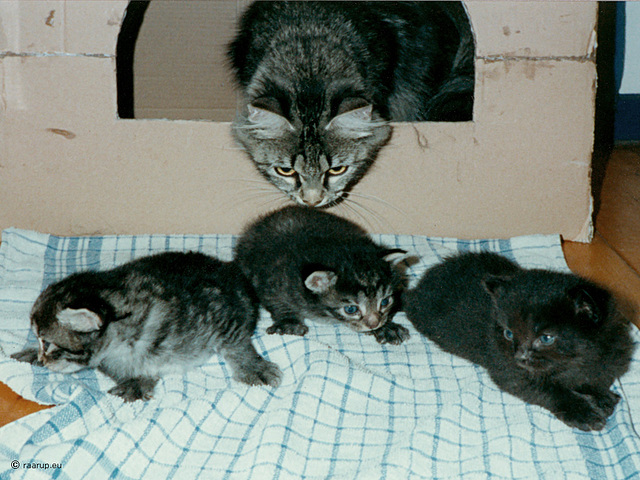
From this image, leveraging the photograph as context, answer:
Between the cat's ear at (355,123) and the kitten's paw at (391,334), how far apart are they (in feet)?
2.47

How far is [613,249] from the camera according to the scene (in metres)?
2.90

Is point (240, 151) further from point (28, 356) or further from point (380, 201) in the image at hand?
point (28, 356)

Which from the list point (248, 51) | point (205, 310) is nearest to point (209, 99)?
point (248, 51)

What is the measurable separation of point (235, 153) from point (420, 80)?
3.53 ft

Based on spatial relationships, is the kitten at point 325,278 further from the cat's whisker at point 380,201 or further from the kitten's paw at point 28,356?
the kitten's paw at point 28,356

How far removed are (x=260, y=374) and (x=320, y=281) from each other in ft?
1.21

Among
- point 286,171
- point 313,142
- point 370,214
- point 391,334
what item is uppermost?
point 313,142

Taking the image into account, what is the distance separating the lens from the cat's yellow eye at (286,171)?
8.56 feet

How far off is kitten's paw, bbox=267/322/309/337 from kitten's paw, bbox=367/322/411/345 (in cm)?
27

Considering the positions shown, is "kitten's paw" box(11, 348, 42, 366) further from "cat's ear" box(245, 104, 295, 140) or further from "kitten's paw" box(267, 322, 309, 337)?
"cat's ear" box(245, 104, 295, 140)

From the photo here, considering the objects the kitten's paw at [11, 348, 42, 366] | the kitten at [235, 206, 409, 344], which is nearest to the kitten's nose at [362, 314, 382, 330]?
the kitten at [235, 206, 409, 344]

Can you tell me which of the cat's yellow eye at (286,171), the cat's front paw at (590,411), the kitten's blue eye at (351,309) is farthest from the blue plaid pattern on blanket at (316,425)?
the cat's yellow eye at (286,171)

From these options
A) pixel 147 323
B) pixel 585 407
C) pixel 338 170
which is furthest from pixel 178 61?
pixel 585 407

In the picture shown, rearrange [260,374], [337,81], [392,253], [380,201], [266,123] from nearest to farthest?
[260,374] → [392,253] → [266,123] → [337,81] → [380,201]
